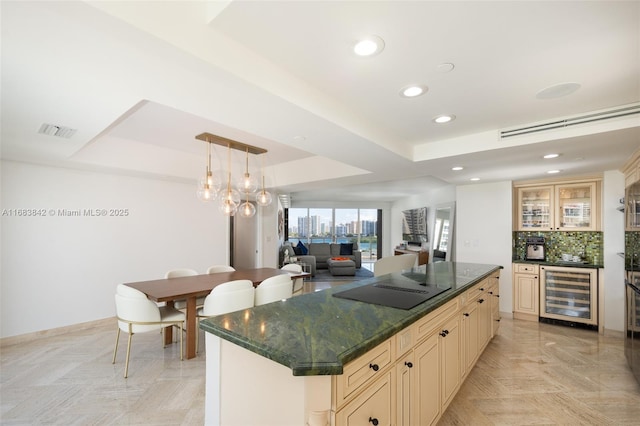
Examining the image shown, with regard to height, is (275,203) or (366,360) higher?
(275,203)

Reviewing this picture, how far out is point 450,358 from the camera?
7.07 ft

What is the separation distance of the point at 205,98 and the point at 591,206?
536 centimetres

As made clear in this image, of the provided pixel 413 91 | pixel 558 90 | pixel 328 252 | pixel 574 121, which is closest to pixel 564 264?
pixel 574 121

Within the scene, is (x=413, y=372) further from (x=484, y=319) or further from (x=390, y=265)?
(x=390, y=265)

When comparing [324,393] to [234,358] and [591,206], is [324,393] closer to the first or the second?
[234,358]

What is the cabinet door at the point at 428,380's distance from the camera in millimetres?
1716

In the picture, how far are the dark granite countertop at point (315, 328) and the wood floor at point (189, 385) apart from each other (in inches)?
43.9

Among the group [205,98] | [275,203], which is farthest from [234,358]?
[275,203]

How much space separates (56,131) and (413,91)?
10.1 feet

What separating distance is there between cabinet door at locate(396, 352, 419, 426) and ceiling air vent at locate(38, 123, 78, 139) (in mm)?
3199

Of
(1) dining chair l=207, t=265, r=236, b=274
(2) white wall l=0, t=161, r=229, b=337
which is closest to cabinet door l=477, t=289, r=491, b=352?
(1) dining chair l=207, t=265, r=236, b=274

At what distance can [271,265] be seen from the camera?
252 inches

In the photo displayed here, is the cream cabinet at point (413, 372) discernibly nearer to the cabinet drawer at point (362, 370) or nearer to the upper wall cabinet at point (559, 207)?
the cabinet drawer at point (362, 370)

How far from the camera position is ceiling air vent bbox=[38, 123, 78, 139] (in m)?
2.56
